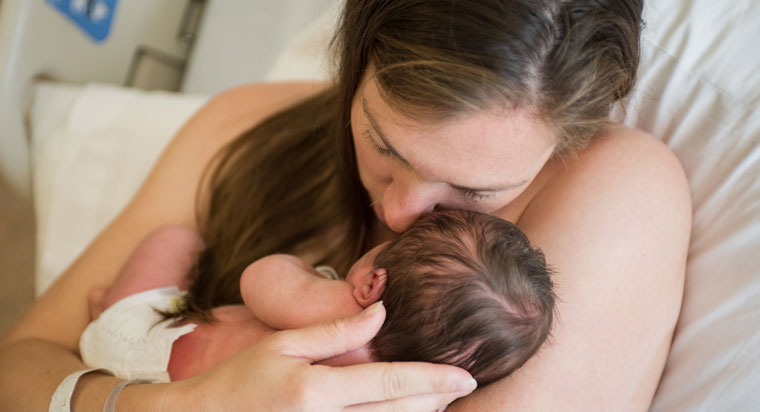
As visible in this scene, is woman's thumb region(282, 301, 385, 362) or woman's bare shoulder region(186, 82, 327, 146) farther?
woman's bare shoulder region(186, 82, 327, 146)

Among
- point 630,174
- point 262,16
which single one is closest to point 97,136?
point 262,16

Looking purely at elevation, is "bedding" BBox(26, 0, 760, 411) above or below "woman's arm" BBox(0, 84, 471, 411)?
above

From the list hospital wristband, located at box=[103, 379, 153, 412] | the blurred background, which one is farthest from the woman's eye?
the blurred background

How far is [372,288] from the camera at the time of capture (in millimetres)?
1000

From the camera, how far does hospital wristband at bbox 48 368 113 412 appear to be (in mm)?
1075

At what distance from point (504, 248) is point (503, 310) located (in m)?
0.10

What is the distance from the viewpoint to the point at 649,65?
133 centimetres

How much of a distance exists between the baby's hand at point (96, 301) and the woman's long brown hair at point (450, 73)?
19 centimetres

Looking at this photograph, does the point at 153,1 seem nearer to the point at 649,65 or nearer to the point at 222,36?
the point at 222,36

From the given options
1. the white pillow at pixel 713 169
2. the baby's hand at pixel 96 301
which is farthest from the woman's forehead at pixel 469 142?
the baby's hand at pixel 96 301

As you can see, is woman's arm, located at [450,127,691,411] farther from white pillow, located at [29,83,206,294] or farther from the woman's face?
white pillow, located at [29,83,206,294]

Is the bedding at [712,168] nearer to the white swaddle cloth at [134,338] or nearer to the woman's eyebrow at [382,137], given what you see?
the woman's eyebrow at [382,137]

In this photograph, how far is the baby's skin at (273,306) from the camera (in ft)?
3.33

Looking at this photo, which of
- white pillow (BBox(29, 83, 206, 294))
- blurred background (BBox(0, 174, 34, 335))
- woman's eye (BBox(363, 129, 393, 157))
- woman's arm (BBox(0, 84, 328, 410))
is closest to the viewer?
woman's eye (BBox(363, 129, 393, 157))
